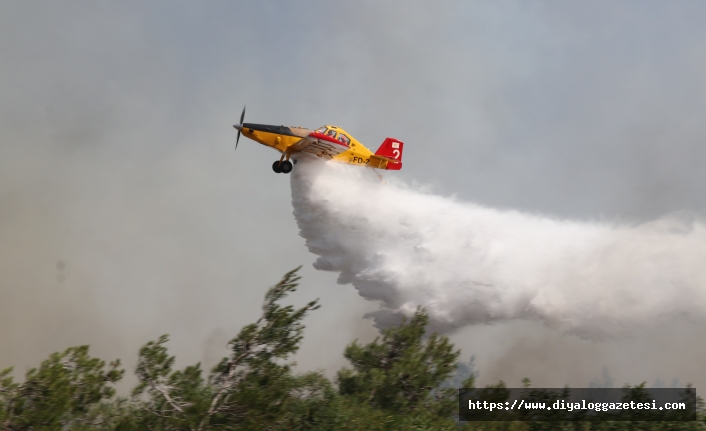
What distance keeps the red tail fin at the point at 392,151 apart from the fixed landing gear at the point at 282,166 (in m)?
4.05

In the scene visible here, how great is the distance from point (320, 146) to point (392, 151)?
387 cm

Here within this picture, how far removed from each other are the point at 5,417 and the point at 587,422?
1489 centimetres

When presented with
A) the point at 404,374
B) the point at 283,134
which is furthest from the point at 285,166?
the point at 404,374

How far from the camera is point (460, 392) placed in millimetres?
20922

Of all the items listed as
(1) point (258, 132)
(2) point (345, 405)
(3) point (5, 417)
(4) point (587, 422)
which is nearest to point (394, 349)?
(2) point (345, 405)

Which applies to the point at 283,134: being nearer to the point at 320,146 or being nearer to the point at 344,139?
the point at 320,146

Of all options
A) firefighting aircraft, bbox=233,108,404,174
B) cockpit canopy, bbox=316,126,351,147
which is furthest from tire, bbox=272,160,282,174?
cockpit canopy, bbox=316,126,351,147

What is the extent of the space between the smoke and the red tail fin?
1.20m

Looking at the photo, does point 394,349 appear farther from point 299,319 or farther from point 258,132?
point 258,132

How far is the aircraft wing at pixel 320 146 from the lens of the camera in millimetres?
26625

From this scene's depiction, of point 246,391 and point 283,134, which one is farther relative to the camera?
point 283,134

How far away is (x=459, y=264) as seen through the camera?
92.8 ft

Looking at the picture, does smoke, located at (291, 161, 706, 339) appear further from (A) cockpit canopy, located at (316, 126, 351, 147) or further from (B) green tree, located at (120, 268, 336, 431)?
(B) green tree, located at (120, 268, 336, 431)

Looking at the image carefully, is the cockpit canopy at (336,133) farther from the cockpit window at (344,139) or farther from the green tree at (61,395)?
the green tree at (61,395)
